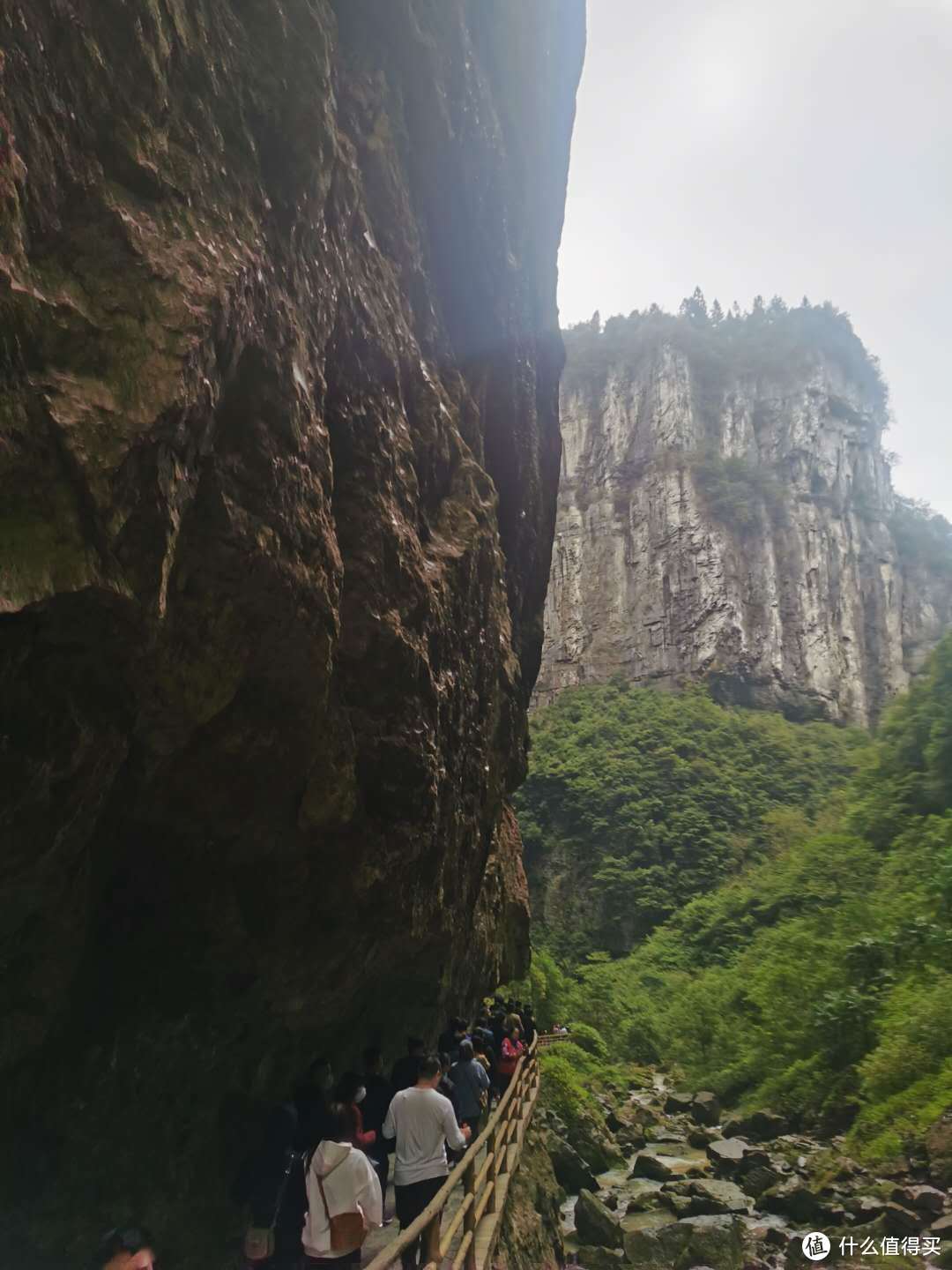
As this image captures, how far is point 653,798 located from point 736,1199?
33.7 m

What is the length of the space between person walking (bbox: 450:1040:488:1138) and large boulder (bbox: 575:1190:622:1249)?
18.3ft

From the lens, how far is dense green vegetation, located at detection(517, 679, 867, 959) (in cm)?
4212

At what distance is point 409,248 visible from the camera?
29.3ft

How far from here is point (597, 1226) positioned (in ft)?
39.5

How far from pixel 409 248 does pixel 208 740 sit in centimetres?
556

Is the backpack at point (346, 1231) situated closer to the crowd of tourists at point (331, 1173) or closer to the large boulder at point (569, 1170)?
the crowd of tourists at point (331, 1173)

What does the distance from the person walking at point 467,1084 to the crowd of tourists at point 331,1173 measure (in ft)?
4.19

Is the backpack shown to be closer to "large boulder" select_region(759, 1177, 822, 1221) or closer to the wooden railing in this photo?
the wooden railing

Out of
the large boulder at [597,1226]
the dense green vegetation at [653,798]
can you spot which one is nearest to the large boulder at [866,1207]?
the large boulder at [597,1226]

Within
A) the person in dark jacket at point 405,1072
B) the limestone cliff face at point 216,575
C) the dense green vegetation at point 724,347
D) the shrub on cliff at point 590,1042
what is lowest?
the shrub on cliff at point 590,1042

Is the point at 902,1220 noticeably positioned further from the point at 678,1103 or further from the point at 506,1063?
the point at 678,1103

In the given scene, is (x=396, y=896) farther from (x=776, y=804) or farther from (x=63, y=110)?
(x=776, y=804)

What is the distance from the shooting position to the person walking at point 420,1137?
17.3 ft

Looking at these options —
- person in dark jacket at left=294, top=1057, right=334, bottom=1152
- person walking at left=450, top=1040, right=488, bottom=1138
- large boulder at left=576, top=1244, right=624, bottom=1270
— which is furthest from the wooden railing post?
large boulder at left=576, top=1244, right=624, bottom=1270
